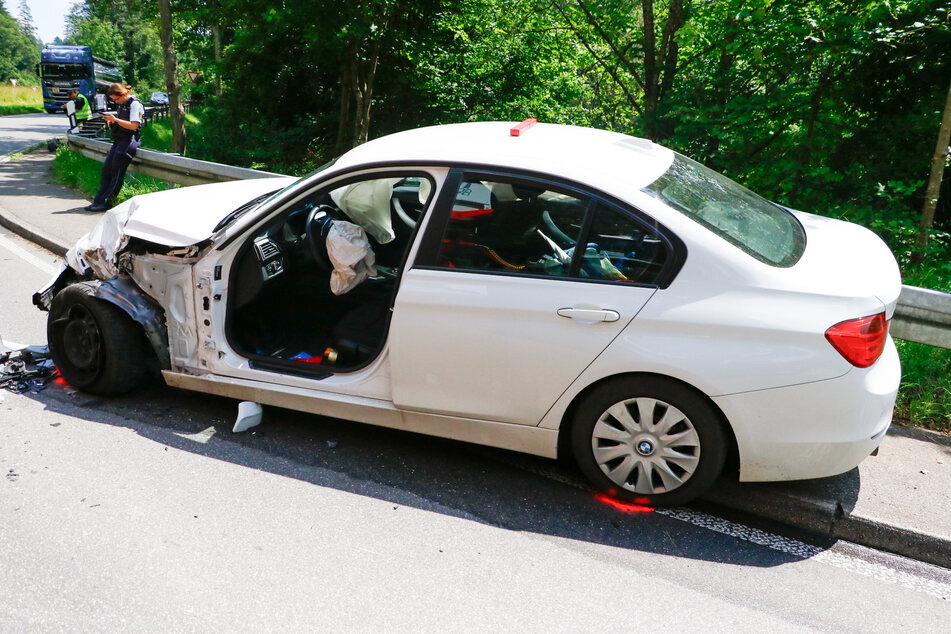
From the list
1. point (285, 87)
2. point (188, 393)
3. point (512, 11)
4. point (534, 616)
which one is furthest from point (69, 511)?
point (285, 87)

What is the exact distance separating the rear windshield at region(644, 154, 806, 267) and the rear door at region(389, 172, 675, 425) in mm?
282

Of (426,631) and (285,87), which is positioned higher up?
(285,87)

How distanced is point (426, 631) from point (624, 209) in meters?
1.92

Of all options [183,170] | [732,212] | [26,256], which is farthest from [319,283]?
[183,170]

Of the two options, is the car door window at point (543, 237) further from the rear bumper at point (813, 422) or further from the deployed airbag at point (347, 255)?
the deployed airbag at point (347, 255)

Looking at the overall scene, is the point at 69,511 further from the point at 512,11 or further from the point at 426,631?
the point at 512,11

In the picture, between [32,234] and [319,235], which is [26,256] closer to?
[32,234]

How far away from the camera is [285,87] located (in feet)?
54.5

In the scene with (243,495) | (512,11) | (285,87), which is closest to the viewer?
(243,495)

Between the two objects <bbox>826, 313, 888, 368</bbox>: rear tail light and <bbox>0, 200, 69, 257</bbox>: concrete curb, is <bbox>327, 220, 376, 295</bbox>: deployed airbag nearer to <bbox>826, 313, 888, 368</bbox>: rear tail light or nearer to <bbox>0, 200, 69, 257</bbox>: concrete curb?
<bbox>826, 313, 888, 368</bbox>: rear tail light

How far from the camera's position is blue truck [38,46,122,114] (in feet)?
116

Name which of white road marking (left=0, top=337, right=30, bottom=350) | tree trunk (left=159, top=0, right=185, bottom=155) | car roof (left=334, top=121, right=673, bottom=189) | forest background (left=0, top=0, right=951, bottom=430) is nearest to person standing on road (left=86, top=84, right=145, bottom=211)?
forest background (left=0, top=0, right=951, bottom=430)

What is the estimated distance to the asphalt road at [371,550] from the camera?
2900 mm

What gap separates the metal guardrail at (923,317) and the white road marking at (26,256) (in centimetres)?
735
